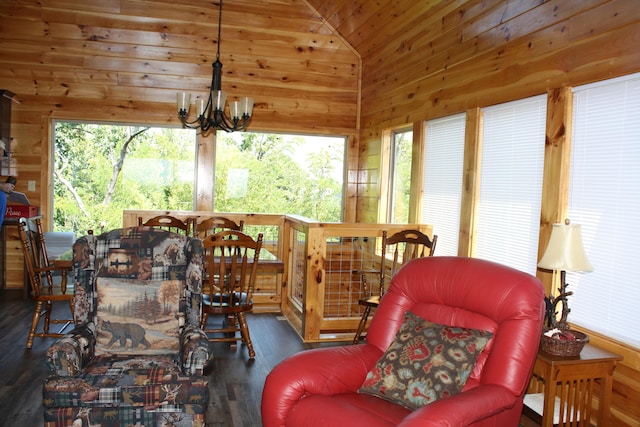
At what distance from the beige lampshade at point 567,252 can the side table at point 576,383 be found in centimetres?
44

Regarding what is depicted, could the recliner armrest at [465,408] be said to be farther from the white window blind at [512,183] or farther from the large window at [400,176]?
the large window at [400,176]

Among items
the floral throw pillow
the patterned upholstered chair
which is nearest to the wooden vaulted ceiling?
the floral throw pillow

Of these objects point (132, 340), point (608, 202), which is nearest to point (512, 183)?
point (608, 202)

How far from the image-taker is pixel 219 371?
12.8 feet

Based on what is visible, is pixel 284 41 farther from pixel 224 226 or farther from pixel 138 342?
pixel 138 342

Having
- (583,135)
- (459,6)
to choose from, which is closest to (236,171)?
(459,6)

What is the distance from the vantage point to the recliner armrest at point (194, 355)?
2621 mm

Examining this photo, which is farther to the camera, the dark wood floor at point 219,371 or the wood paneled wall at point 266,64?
the wood paneled wall at point 266,64

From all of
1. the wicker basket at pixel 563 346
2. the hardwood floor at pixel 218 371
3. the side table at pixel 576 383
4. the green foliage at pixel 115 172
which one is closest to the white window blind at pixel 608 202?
the side table at pixel 576 383

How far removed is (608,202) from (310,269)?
2318 mm

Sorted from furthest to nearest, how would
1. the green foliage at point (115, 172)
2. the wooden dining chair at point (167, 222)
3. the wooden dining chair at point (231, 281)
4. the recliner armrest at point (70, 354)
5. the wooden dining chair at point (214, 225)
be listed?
the green foliage at point (115, 172) → the wooden dining chair at point (167, 222) → the wooden dining chair at point (214, 225) → the wooden dining chair at point (231, 281) → the recliner armrest at point (70, 354)

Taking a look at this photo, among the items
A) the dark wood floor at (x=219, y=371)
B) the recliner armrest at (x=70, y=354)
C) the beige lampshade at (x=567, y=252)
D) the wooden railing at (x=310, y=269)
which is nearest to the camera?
the recliner armrest at (x=70, y=354)

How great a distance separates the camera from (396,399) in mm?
2359

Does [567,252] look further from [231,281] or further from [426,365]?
[231,281]
